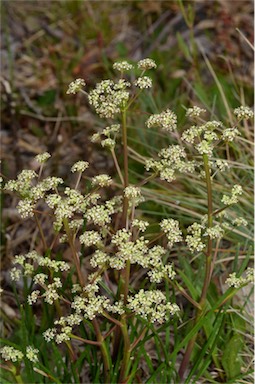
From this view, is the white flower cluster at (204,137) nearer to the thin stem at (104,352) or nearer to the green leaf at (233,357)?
the thin stem at (104,352)

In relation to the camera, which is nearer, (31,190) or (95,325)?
(31,190)

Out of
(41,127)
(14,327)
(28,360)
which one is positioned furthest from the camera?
(41,127)

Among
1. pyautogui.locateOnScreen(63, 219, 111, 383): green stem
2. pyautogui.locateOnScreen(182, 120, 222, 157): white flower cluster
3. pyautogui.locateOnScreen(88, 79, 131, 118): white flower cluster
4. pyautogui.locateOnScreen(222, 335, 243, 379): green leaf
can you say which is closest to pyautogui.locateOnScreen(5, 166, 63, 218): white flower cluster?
pyautogui.locateOnScreen(63, 219, 111, 383): green stem

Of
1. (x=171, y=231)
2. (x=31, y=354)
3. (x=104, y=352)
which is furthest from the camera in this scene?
(x=104, y=352)

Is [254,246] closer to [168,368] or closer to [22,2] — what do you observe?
[168,368]

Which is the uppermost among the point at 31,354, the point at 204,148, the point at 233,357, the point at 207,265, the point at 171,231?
the point at 204,148

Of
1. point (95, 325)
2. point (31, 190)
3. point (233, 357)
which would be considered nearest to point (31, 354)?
point (95, 325)

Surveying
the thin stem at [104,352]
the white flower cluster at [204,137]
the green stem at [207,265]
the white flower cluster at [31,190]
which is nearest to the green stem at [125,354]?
the thin stem at [104,352]

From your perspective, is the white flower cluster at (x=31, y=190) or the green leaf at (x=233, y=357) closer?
the white flower cluster at (x=31, y=190)

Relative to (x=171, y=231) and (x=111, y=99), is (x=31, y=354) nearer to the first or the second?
(x=171, y=231)

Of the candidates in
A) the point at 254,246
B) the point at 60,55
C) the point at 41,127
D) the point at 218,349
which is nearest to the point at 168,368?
the point at 218,349

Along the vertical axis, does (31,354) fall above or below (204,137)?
below
